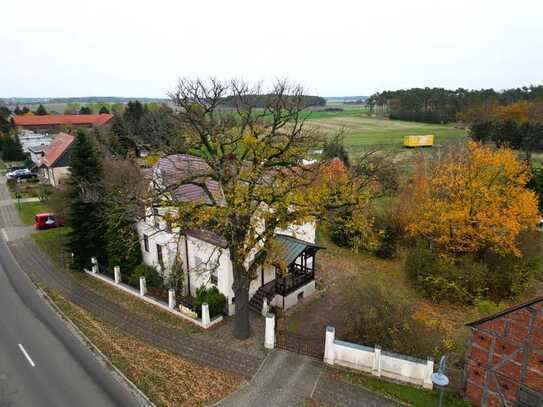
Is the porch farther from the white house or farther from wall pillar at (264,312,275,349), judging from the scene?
wall pillar at (264,312,275,349)

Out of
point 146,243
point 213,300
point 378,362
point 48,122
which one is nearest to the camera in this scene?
point 378,362

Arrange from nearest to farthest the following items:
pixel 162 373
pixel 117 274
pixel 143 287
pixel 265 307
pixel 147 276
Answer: pixel 162 373, pixel 265 307, pixel 143 287, pixel 147 276, pixel 117 274

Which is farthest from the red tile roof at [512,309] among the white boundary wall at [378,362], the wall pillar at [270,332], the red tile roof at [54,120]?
the red tile roof at [54,120]

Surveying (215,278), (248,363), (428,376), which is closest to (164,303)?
(215,278)

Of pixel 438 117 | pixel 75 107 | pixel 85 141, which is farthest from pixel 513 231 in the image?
pixel 75 107

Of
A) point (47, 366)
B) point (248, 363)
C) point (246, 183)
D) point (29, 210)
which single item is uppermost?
point (246, 183)

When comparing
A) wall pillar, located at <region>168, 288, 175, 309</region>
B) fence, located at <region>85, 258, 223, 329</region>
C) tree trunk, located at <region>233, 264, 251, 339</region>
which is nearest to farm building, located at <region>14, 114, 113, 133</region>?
fence, located at <region>85, 258, 223, 329</region>

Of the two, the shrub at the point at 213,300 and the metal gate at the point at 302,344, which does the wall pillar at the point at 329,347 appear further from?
the shrub at the point at 213,300

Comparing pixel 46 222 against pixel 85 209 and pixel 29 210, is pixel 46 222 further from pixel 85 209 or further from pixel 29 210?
pixel 85 209
